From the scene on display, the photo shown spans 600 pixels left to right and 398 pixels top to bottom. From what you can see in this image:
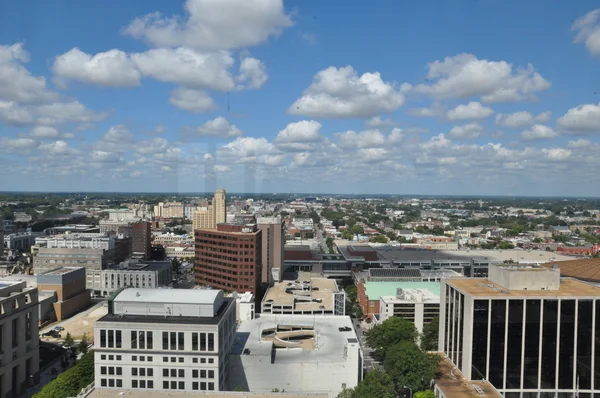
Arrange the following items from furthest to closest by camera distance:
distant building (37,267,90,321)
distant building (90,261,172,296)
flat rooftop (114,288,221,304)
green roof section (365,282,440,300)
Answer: distant building (90,261,172,296) < distant building (37,267,90,321) < green roof section (365,282,440,300) < flat rooftop (114,288,221,304)

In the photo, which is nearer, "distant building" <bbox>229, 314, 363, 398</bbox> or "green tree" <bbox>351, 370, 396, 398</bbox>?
"green tree" <bbox>351, 370, 396, 398</bbox>

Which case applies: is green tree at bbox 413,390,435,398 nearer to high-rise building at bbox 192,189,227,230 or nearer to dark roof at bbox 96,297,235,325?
dark roof at bbox 96,297,235,325

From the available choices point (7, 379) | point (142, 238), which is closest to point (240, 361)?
point (7, 379)

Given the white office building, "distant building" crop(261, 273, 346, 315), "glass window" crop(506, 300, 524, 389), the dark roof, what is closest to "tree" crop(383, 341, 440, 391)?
"glass window" crop(506, 300, 524, 389)

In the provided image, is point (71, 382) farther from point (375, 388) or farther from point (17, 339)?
point (375, 388)

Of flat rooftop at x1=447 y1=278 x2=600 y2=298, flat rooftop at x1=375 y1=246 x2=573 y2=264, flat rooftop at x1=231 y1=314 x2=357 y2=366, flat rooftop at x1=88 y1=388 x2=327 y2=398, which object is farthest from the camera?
flat rooftop at x1=375 y1=246 x2=573 y2=264

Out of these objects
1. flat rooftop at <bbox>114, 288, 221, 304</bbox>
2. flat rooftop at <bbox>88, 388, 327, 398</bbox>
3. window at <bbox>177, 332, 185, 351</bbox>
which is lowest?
flat rooftop at <bbox>88, 388, 327, 398</bbox>

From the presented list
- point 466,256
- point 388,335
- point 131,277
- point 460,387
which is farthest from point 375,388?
point 466,256

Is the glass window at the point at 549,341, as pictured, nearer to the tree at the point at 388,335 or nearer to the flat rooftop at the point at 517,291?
the flat rooftop at the point at 517,291
